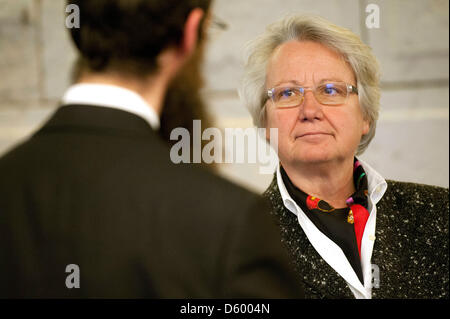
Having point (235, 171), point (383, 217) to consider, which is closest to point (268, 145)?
point (235, 171)

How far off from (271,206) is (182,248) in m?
0.89

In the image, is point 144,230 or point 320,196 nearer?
point 144,230

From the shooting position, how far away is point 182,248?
79 centimetres

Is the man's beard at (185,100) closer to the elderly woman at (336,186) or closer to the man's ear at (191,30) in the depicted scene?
the man's ear at (191,30)

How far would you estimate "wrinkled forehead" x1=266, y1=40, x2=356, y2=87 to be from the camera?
1.66 m

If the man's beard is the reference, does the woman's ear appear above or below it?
above

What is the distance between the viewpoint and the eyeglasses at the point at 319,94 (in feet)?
5.44

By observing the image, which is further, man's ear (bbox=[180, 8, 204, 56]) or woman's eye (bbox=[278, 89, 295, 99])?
woman's eye (bbox=[278, 89, 295, 99])

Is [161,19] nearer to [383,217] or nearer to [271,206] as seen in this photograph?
[271,206]

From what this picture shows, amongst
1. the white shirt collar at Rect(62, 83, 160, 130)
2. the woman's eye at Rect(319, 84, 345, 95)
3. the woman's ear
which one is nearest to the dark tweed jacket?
the woman's ear

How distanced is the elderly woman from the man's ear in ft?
2.71

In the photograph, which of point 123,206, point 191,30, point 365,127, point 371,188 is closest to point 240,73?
point 365,127

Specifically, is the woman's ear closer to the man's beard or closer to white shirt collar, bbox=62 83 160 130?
the man's beard

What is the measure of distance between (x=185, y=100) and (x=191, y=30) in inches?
8.0
